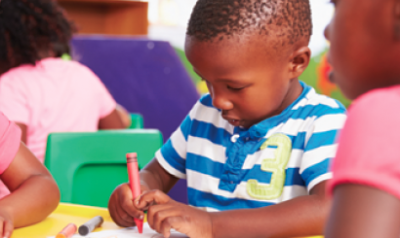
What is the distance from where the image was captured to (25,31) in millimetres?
1687

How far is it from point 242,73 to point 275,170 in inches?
7.4

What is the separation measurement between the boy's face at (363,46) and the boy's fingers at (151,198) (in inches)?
17.1

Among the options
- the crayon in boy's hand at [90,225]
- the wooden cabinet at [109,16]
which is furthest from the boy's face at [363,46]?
the wooden cabinet at [109,16]

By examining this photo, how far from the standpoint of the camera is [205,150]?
3.15 ft

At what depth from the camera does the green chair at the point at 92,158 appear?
3.95 feet

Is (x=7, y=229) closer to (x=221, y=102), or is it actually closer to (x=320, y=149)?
(x=221, y=102)

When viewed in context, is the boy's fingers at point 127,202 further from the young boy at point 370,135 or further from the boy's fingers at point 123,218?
the young boy at point 370,135

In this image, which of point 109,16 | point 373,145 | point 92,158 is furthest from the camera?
point 109,16

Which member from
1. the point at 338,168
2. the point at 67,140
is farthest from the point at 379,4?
the point at 67,140

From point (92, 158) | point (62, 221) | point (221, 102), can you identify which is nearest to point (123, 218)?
point (62, 221)

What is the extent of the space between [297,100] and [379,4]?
1.91 feet

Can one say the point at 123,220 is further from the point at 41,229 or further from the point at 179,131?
the point at 179,131

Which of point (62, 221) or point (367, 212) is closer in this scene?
point (367, 212)

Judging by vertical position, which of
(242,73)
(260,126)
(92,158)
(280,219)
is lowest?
(92,158)
